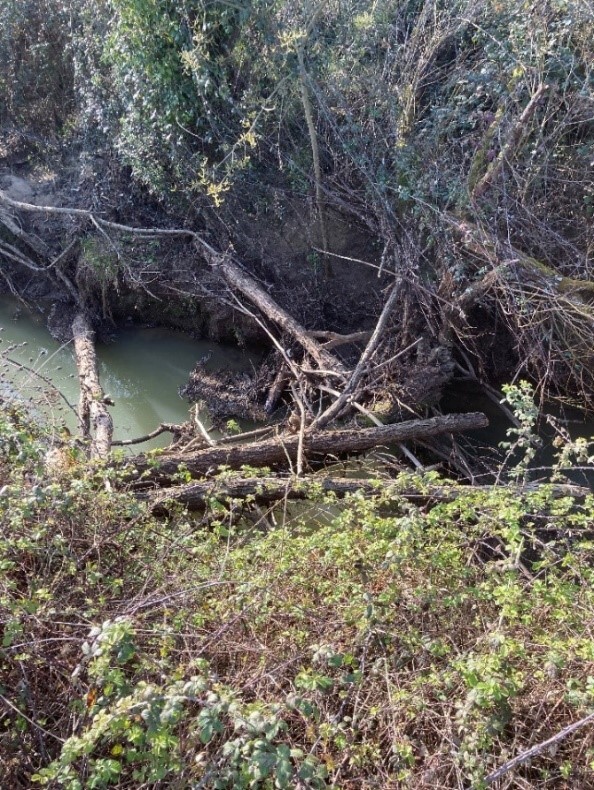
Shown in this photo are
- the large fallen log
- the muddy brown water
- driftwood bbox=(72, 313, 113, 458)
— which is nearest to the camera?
the large fallen log

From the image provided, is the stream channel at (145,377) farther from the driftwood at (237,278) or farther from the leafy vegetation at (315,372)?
the driftwood at (237,278)

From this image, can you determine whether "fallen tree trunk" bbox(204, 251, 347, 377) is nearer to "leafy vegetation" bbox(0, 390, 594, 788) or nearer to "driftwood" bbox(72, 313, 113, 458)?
"driftwood" bbox(72, 313, 113, 458)

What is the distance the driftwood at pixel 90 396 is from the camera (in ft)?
18.3

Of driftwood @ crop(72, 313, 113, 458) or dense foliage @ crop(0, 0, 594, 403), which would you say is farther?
dense foliage @ crop(0, 0, 594, 403)

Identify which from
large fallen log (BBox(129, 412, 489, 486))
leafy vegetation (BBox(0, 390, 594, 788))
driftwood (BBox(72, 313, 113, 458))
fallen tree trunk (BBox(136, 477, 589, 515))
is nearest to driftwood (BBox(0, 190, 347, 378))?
large fallen log (BBox(129, 412, 489, 486))

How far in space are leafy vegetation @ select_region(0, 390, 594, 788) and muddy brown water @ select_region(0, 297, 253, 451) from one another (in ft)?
10.8

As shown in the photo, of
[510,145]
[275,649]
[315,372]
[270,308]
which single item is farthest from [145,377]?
[275,649]

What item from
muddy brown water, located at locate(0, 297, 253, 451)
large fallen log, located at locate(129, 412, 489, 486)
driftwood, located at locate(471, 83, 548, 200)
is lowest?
large fallen log, located at locate(129, 412, 489, 486)

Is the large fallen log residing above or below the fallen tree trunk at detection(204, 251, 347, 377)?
below

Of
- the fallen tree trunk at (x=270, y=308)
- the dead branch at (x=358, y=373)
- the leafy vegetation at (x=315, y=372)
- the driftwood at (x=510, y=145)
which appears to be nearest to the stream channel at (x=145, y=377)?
the leafy vegetation at (x=315, y=372)

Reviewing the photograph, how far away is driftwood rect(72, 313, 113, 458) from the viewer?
220 inches

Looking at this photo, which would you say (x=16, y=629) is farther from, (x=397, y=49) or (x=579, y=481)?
(x=397, y=49)

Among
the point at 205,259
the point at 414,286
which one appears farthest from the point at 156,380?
the point at 414,286

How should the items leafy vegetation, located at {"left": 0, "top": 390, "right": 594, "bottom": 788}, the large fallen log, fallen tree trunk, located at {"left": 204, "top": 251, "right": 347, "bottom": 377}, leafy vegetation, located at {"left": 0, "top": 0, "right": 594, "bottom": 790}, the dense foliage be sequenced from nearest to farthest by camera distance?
leafy vegetation, located at {"left": 0, "top": 390, "right": 594, "bottom": 788}
leafy vegetation, located at {"left": 0, "top": 0, "right": 594, "bottom": 790}
the large fallen log
the dense foliage
fallen tree trunk, located at {"left": 204, "top": 251, "right": 347, "bottom": 377}
